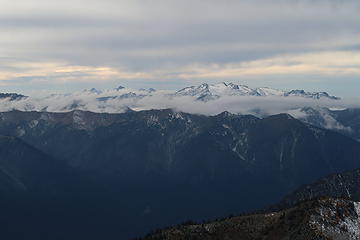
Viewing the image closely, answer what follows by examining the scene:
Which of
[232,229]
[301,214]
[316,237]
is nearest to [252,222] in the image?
[232,229]

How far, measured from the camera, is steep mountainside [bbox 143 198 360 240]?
13000 cm

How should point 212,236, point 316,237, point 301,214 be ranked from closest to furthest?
point 316,237, point 301,214, point 212,236

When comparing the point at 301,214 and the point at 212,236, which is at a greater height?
the point at 301,214

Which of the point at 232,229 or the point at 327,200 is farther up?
the point at 327,200

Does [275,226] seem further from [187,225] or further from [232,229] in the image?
[187,225]

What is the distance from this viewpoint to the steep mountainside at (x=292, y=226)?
427 ft

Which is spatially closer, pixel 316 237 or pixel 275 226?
pixel 316 237

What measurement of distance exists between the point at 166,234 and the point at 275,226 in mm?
32379

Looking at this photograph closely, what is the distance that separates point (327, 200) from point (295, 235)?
1576cm

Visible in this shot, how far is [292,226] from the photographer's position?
452 feet

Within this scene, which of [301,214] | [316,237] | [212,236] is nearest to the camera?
[316,237]

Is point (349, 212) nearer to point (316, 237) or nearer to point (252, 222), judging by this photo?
point (316, 237)

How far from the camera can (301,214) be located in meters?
137

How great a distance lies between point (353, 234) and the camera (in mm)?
130750
